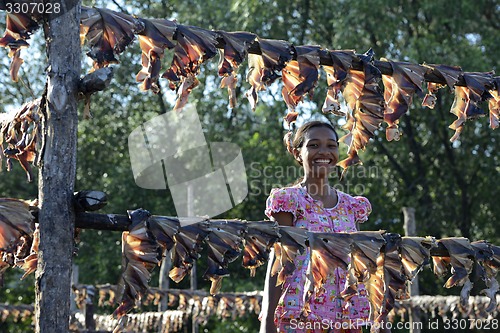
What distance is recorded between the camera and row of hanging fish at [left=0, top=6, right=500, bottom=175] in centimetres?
275

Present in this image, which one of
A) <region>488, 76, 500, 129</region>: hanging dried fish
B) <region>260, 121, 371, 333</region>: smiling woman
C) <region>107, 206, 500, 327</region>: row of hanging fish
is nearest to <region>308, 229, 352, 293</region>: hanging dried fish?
<region>107, 206, 500, 327</region>: row of hanging fish

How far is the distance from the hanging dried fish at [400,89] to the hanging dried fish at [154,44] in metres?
0.84

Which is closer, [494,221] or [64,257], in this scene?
[64,257]

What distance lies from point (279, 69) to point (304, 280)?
3.43 ft

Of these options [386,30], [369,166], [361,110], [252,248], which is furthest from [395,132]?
[369,166]

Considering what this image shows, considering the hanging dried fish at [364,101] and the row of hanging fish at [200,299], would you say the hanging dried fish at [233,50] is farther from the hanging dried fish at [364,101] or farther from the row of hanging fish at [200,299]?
the row of hanging fish at [200,299]

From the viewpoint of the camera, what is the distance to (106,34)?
2.75 meters

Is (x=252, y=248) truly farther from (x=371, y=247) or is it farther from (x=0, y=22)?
(x=0, y=22)

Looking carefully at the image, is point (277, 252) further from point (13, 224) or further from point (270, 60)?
point (13, 224)

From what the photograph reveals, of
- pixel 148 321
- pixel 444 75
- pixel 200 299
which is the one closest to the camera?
pixel 444 75

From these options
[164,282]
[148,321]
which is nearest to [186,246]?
[148,321]

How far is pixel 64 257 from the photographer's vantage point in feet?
8.50

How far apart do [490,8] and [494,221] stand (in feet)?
14.3

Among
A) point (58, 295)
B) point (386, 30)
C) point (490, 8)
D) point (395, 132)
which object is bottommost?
point (58, 295)
